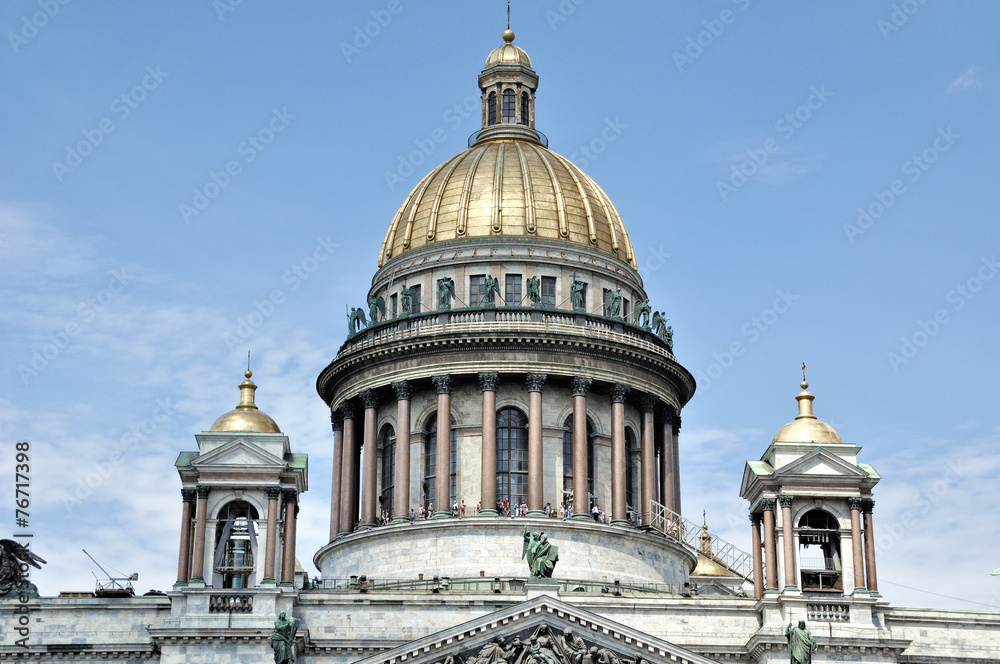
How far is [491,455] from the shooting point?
79.5 metres

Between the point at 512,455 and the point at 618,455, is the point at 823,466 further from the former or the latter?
the point at 512,455

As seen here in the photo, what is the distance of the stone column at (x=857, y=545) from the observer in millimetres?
69688

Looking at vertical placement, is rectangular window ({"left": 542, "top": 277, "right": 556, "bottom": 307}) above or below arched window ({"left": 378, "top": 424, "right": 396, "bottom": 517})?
above

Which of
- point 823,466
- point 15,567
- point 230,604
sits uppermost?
point 823,466

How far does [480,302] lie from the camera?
83.7 meters

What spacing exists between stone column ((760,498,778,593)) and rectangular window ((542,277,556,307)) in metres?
16.5

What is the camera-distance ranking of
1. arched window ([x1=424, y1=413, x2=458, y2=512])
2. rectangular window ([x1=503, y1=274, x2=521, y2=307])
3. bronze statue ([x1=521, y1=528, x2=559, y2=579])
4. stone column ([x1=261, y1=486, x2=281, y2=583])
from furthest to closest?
rectangular window ([x1=503, y1=274, x2=521, y2=307]) → arched window ([x1=424, y1=413, x2=458, y2=512]) → stone column ([x1=261, y1=486, x2=281, y2=583]) → bronze statue ([x1=521, y1=528, x2=559, y2=579])

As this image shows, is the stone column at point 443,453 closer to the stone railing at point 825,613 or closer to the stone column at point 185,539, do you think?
the stone column at point 185,539

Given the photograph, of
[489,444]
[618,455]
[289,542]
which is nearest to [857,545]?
[618,455]

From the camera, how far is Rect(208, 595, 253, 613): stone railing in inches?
2689

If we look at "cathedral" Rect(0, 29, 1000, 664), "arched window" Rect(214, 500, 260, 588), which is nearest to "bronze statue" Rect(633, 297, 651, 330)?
"cathedral" Rect(0, 29, 1000, 664)

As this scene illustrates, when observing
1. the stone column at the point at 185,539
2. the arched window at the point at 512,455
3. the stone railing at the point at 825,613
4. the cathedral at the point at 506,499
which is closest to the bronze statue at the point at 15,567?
the cathedral at the point at 506,499

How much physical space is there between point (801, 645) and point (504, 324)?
74.1ft

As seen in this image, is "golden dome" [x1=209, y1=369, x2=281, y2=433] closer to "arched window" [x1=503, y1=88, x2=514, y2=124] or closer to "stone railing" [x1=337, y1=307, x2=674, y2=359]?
"stone railing" [x1=337, y1=307, x2=674, y2=359]
